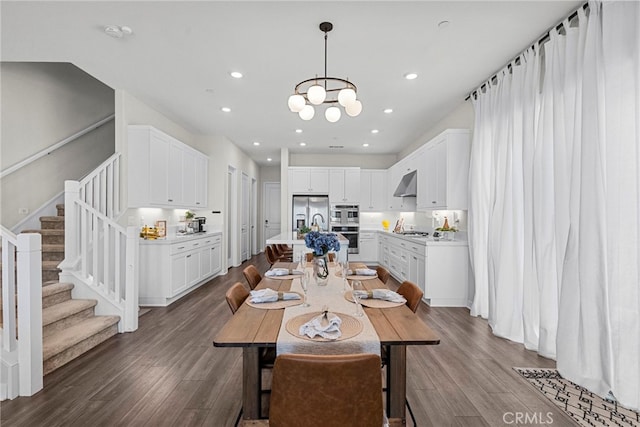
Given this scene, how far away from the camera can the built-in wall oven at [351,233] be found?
7637mm

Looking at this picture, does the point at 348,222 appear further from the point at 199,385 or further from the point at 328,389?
the point at 328,389

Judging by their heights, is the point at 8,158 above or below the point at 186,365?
above

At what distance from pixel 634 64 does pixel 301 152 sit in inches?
263

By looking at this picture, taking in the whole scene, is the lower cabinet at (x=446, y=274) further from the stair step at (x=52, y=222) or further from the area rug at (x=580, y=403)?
the stair step at (x=52, y=222)

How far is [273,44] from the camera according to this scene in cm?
303

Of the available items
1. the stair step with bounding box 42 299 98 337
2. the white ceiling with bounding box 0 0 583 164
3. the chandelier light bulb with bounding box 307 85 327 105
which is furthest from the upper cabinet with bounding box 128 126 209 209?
the chandelier light bulb with bounding box 307 85 327 105

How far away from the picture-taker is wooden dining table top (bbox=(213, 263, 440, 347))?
4.42 feet

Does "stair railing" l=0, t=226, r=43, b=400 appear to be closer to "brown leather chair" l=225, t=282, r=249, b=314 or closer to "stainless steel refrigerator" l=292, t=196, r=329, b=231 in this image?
"brown leather chair" l=225, t=282, r=249, b=314

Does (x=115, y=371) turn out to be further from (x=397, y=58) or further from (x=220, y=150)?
(x=220, y=150)

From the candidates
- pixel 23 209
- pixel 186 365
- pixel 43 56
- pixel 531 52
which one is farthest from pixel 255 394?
pixel 23 209

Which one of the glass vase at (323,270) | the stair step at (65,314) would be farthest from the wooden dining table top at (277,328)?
the stair step at (65,314)

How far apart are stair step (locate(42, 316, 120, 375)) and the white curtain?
4.08 meters

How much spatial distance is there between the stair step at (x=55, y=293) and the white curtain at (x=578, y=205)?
4.61 m

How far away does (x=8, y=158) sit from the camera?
3.92m
